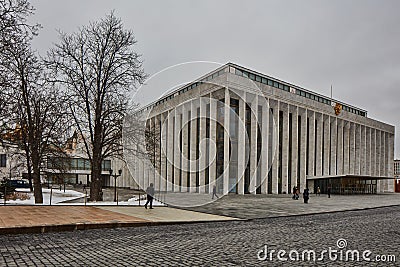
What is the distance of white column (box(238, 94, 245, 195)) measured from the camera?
171 feet

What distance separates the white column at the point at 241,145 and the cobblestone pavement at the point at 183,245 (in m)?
35.3

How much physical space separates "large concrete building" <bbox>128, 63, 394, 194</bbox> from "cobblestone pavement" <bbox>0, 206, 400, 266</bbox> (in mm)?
25627

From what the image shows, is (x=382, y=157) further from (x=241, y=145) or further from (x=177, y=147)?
(x=177, y=147)

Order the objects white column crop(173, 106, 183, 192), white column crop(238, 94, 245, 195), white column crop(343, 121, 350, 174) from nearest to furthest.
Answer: white column crop(173, 106, 183, 192) < white column crop(238, 94, 245, 195) < white column crop(343, 121, 350, 174)

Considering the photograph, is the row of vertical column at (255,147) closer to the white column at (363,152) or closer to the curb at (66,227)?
the white column at (363,152)

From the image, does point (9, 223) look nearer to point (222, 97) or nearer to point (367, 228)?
point (367, 228)

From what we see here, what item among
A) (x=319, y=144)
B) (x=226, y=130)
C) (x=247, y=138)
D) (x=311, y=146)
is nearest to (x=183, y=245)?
(x=226, y=130)

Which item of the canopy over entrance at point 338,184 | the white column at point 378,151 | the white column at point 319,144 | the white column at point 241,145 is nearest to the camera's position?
the white column at point 241,145

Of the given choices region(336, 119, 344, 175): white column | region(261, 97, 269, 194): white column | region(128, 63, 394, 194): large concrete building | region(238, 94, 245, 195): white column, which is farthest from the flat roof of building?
region(261, 97, 269, 194): white column

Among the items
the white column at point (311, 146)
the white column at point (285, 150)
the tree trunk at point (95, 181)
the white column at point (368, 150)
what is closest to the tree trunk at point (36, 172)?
the tree trunk at point (95, 181)

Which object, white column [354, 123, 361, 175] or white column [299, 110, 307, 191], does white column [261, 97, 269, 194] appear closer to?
white column [299, 110, 307, 191]

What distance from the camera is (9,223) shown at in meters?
14.7

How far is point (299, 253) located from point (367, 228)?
25.4 feet

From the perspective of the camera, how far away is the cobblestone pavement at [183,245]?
30.1 feet
